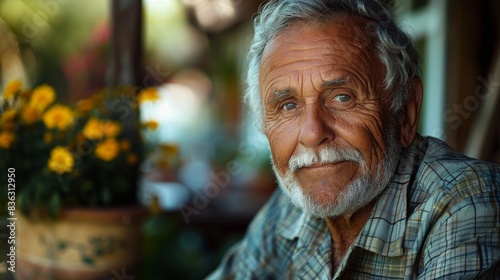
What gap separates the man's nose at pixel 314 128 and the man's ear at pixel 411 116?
1.04ft

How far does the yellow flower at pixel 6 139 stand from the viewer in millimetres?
2726

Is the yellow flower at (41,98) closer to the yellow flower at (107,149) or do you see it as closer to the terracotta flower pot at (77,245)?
the yellow flower at (107,149)

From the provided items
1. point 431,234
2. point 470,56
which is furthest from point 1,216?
point 470,56

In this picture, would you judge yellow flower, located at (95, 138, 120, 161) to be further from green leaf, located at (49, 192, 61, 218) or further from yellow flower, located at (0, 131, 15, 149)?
yellow flower, located at (0, 131, 15, 149)

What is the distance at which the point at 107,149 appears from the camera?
9.89 feet

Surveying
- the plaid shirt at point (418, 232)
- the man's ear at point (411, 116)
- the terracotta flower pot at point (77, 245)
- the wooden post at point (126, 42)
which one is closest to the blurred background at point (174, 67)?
the wooden post at point (126, 42)

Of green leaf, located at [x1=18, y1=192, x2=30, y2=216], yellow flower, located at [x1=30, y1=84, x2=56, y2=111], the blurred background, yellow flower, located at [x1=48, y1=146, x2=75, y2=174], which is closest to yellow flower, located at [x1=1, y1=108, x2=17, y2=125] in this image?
yellow flower, located at [x1=30, y1=84, x2=56, y2=111]

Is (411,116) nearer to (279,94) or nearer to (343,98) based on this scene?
(343,98)

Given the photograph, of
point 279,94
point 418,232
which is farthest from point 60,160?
point 418,232

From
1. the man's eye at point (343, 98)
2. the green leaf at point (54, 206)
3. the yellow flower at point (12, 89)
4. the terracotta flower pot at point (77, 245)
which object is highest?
the yellow flower at point (12, 89)

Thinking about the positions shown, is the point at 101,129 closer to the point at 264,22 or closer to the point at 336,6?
the point at 264,22

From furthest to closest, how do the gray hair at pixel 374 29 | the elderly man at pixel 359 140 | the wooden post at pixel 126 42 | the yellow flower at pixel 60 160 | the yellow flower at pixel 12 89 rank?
1. the wooden post at pixel 126 42
2. the yellow flower at pixel 60 160
3. the yellow flower at pixel 12 89
4. the gray hair at pixel 374 29
5. the elderly man at pixel 359 140

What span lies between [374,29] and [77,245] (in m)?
1.73

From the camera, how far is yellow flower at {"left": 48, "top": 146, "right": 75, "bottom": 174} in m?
2.81
